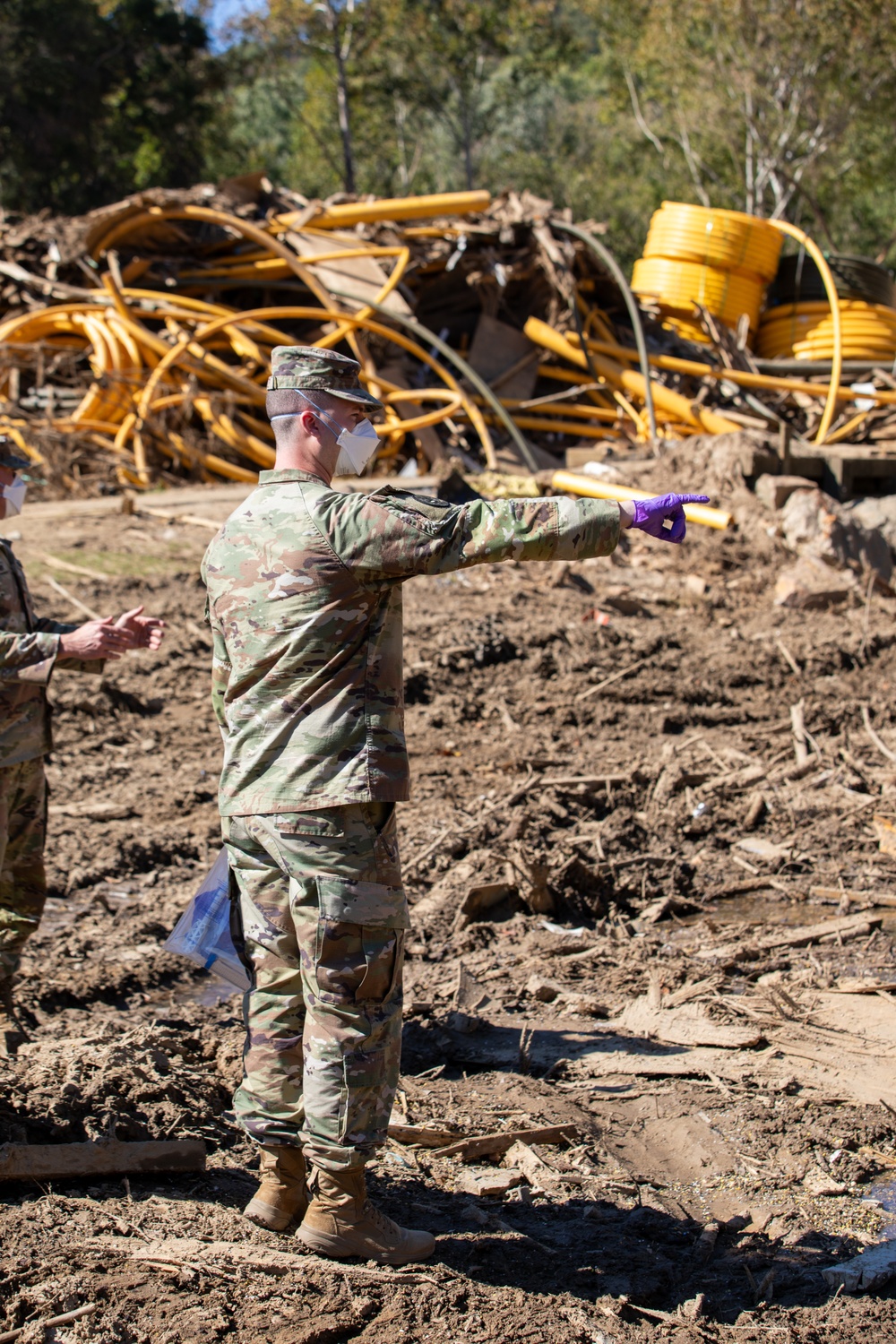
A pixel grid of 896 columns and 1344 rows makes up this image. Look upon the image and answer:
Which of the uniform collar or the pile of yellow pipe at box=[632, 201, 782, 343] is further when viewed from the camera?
the pile of yellow pipe at box=[632, 201, 782, 343]

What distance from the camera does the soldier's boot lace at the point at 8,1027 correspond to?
3.66 meters

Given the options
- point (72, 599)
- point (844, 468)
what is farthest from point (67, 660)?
point (844, 468)

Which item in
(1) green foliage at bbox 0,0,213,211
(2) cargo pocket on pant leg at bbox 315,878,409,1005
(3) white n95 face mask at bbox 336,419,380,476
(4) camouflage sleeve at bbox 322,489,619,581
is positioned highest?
(1) green foliage at bbox 0,0,213,211

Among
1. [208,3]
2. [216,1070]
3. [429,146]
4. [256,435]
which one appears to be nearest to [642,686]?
[216,1070]

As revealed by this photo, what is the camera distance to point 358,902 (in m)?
2.64

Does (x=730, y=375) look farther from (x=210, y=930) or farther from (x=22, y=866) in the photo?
(x=210, y=930)

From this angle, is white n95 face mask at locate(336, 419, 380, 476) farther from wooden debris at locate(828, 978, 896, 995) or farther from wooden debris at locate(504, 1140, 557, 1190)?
wooden debris at locate(828, 978, 896, 995)

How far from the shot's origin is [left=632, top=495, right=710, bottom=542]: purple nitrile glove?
108 inches

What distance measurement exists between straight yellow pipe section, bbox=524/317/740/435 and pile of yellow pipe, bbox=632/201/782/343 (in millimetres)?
1562

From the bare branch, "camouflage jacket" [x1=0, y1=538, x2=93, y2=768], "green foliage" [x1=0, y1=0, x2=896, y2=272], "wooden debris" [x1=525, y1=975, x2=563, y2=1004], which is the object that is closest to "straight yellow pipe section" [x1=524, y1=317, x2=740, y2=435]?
"wooden debris" [x1=525, y1=975, x2=563, y2=1004]

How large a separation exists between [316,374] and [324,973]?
1.32 m

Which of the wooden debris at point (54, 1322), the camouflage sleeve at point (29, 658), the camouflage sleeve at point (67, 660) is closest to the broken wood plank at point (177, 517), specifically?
the camouflage sleeve at point (67, 660)

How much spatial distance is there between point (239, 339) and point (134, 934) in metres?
8.13

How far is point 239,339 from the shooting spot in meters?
11.8
